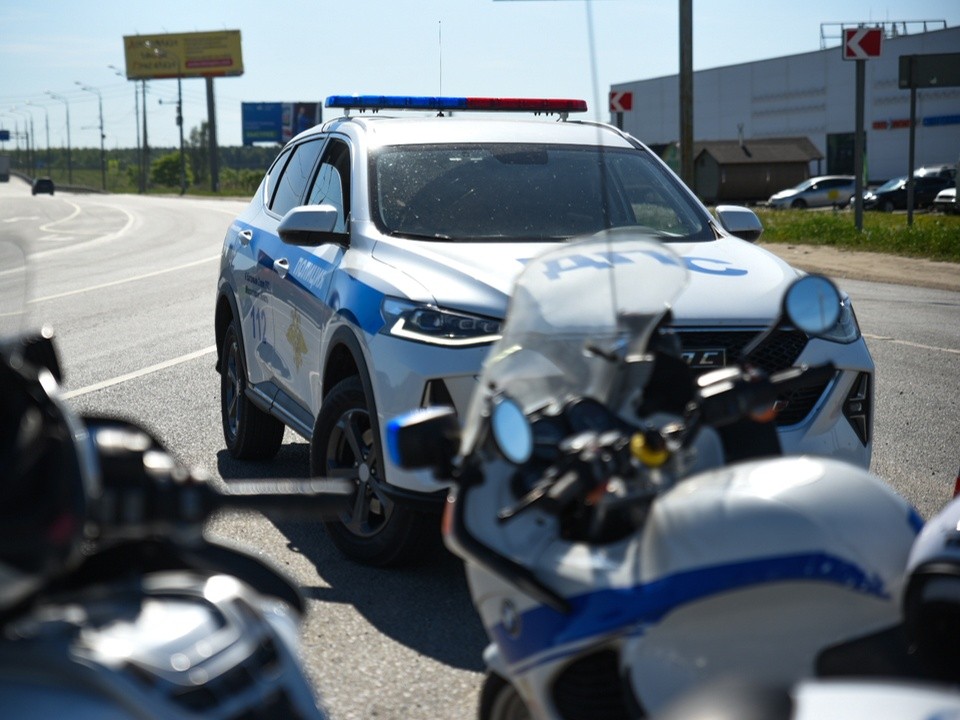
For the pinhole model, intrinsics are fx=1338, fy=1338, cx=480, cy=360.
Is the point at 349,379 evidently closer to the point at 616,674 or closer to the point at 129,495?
the point at 616,674

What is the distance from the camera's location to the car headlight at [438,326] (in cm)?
498

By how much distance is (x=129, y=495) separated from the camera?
1.86 meters

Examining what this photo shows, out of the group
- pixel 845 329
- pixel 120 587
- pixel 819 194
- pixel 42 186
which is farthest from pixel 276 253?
pixel 819 194

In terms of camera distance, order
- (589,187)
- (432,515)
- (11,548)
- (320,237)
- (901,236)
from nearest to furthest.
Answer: (11,548) → (432,515) → (320,237) → (589,187) → (901,236)

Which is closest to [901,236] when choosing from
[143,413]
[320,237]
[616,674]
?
[143,413]

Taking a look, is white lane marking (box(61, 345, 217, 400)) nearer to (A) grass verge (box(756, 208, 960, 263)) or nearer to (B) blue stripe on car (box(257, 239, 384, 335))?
(B) blue stripe on car (box(257, 239, 384, 335))

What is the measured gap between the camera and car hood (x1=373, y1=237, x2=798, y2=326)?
5.06m

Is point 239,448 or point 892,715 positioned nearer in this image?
point 892,715

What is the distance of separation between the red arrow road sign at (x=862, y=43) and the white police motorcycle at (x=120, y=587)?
70.0 ft

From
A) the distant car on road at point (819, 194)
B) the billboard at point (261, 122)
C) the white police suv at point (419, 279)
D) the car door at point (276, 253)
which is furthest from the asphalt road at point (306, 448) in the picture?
the billboard at point (261, 122)

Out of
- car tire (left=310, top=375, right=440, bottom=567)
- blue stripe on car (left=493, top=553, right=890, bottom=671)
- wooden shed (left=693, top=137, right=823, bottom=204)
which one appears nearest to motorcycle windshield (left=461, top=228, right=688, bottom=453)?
blue stripe on car (left=493, top=553, right=890, bottom=671)

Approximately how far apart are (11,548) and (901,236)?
24350 millimetres

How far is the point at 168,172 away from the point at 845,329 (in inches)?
6746

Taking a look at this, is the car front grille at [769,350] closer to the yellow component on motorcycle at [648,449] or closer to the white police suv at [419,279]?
the white police suv at [419,279]
